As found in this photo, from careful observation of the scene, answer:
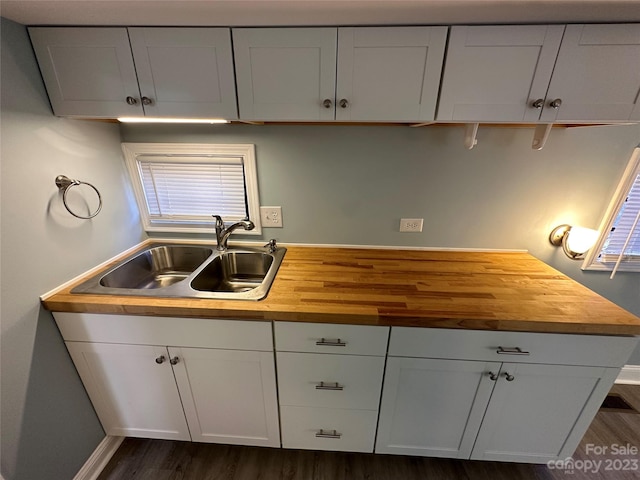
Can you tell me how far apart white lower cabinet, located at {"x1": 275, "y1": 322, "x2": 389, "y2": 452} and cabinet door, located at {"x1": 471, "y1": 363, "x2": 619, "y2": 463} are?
55 cm

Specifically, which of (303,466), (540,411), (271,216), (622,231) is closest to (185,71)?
(271,216)

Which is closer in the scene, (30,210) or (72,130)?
(30,210)

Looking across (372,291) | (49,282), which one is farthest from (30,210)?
(372,291)

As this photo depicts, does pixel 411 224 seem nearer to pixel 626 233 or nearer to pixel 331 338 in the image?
pixel 331 338

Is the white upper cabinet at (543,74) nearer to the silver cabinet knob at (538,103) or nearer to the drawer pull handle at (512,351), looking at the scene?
the silver cabinet knob at (538,103)

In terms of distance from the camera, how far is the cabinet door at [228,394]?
3.71ft

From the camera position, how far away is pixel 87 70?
101cm

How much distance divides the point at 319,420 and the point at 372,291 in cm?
69

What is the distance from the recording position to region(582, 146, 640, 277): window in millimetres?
1377

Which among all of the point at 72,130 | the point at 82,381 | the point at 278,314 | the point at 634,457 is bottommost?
the point at 634,457

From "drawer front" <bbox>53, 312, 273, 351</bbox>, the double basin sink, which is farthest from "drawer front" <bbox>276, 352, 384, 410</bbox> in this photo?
the double basin sink

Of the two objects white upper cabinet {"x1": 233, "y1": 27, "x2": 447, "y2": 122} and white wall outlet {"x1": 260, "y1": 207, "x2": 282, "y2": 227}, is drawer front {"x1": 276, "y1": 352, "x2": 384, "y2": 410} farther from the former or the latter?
white upper cabinet {"x1": 233, "y1": 27, "x2": 447, "y2": 122}

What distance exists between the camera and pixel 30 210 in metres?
1.00

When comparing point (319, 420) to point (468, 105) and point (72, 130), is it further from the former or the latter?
point (72, 130)
